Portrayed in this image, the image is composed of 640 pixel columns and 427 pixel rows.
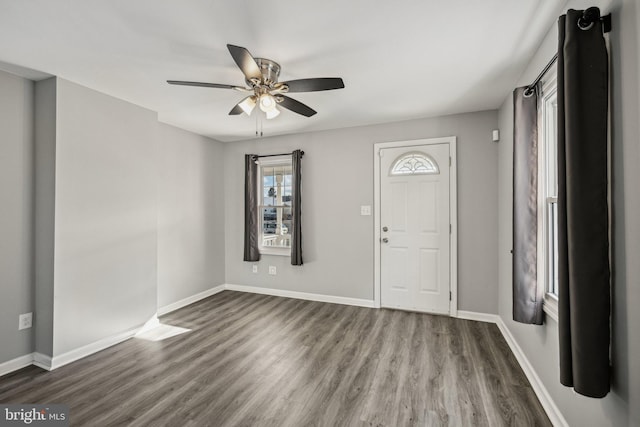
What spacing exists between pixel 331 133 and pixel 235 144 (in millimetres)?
1695

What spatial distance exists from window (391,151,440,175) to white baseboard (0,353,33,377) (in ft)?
13.7

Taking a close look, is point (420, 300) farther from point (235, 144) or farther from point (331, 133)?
point (235, 144)

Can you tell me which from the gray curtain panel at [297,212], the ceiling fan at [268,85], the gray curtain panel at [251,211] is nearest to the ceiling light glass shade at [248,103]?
the ceiling fan at [268,85]

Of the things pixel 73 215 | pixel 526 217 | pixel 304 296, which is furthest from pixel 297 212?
pixel 526 217

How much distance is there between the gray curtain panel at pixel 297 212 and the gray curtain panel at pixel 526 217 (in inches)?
106

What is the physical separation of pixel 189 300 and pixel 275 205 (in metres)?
1.85

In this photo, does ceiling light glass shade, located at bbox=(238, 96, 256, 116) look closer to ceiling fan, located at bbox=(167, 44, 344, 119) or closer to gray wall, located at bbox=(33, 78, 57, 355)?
ceiling fan, located at bbox=(167, 44, 344, 119)

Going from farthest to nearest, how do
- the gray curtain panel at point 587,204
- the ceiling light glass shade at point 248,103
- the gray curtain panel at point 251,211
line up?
1. the gray curtain panel at point 251,211
2. the ceiling light glass shade at point 248,103
3. the gray curtain panel at point 587,204

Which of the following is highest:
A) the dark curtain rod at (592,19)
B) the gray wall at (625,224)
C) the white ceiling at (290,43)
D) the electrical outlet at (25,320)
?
the white ceiling at (290,43)

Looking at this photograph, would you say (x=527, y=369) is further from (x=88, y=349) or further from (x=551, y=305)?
(x=88, y=349)

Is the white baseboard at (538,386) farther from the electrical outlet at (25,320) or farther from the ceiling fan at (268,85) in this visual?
the electrical outlet at (25,320)

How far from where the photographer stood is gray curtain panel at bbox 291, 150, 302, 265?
4.20m

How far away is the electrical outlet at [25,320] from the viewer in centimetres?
249

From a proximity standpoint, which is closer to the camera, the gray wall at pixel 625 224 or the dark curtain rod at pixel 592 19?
the gray wall at pixel 625 224
